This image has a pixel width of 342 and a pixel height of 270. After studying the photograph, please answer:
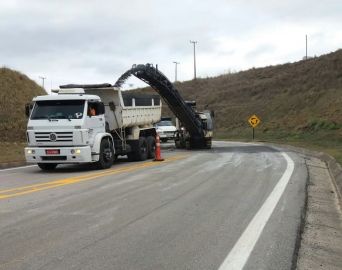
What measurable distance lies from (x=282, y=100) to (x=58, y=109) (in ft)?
157

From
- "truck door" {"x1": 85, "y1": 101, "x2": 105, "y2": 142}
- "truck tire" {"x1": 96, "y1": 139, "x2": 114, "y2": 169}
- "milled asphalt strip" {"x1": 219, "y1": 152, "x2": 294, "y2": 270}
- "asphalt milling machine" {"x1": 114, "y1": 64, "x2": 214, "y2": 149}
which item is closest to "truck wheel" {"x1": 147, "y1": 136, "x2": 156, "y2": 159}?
"asphalt milling machine" {"x1": 114, "y1": 64, "x2": 214, "y2": 149}

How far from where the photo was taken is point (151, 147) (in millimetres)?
24516

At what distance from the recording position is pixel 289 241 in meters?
7.83

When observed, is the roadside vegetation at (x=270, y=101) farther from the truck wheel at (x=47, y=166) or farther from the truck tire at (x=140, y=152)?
the truck tire at (x=140, y=152)

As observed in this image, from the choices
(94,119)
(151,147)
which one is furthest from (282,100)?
(94,119)

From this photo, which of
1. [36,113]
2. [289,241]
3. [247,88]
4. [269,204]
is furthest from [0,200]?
[247,88]

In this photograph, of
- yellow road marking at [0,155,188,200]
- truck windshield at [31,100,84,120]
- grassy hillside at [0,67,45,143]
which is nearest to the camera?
yellow road marking at [0,155,188,200]

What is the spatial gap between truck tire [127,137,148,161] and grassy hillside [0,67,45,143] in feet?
59.0

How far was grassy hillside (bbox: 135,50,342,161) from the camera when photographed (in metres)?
47.1

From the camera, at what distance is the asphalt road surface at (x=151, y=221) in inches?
269

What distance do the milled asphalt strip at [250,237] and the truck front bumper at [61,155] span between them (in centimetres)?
745

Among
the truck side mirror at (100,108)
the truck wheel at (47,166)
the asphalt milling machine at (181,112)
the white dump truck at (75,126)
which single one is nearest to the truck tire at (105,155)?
the white dump truck at (75,126)

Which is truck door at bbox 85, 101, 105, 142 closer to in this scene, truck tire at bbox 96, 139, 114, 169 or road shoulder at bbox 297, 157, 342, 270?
truck tire at bbox 96, 139, 114, 169

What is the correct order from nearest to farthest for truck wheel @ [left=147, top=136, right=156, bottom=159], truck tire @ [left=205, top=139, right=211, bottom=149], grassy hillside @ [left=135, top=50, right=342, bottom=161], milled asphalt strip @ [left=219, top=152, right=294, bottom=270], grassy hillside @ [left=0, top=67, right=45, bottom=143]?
1. milled asphalt strip @ [left=219, top=152, right=294, bottom=270]
2. truck wheel @ [left=147, top=136, right=156, bottom=159]
3. truck tire @ [left=205, top=139, right=211, bottom=149]
4. grassy hillside @ [left=0, top=67, right=45, bottom=143]
5. grassy hillside @ [left=135, top=50, right=342, bottom=161]
